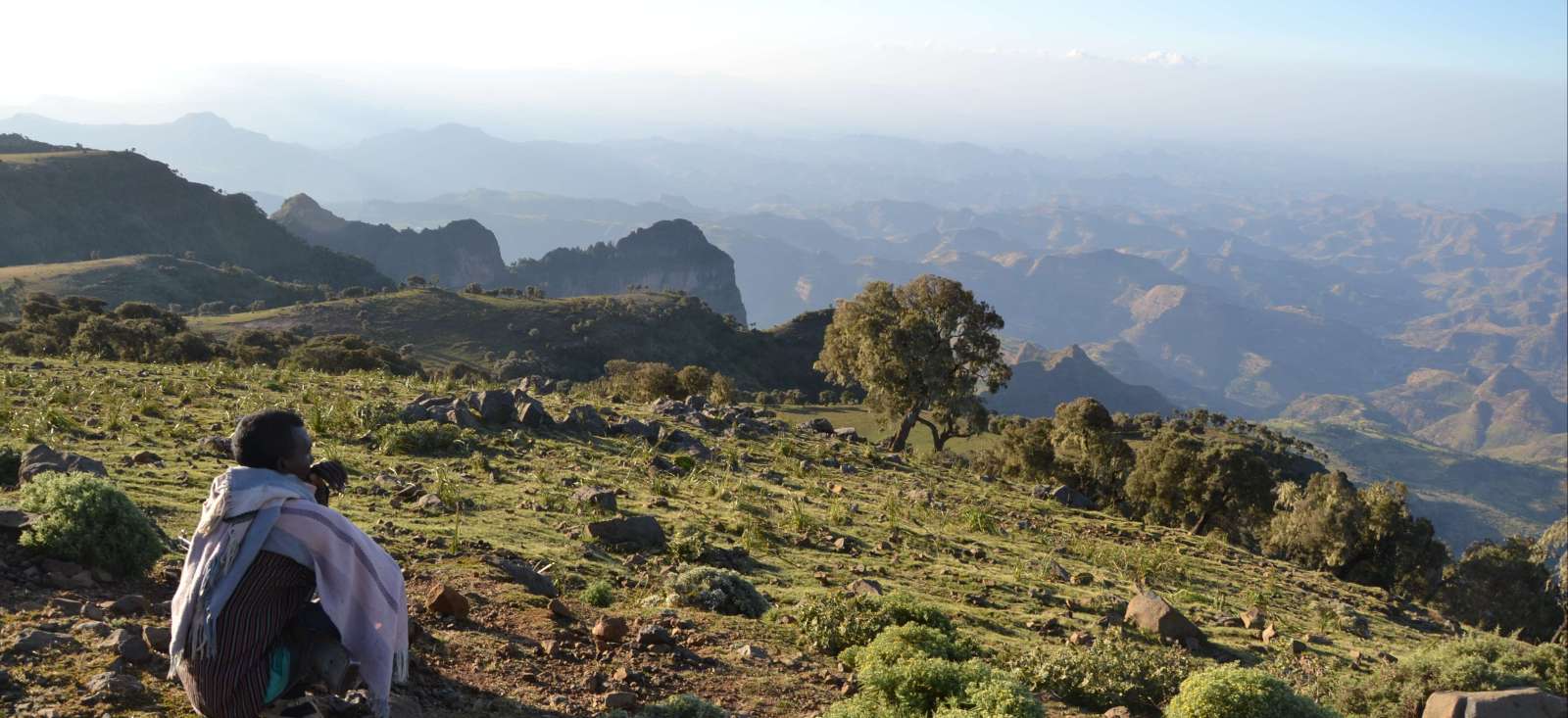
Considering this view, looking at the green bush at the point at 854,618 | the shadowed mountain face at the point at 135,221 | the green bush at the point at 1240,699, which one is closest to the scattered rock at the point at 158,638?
the green bush at the point at 854,618

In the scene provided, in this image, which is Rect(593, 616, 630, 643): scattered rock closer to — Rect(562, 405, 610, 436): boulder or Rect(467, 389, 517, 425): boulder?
Rect(467, 389, 517, 425): boulder

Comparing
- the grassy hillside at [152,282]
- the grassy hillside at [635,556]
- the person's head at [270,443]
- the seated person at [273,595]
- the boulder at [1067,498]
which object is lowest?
the grassy hillside at [152,282]

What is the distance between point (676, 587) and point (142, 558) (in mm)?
5020

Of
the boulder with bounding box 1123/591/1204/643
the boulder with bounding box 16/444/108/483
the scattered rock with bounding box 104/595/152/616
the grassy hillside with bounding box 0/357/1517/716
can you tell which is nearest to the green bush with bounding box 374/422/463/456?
the grassy hillside with bounding box 0/357/1517/716

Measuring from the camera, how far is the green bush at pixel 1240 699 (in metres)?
7.36

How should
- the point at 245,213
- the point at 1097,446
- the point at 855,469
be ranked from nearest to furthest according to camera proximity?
the point at 855,469
the point at 1097,446
the point at 245,213

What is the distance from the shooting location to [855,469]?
21125 mm

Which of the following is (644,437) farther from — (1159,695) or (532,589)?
(1159,695)

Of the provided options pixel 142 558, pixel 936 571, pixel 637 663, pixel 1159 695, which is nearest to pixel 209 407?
pixel 142 558

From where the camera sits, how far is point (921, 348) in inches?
1159

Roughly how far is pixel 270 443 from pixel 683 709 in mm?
3462

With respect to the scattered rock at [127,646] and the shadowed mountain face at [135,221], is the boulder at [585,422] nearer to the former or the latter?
the scattered rock at [127,646]

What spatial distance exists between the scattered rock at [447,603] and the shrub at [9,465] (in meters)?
5.52

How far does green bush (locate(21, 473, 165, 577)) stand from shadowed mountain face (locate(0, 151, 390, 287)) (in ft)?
468
